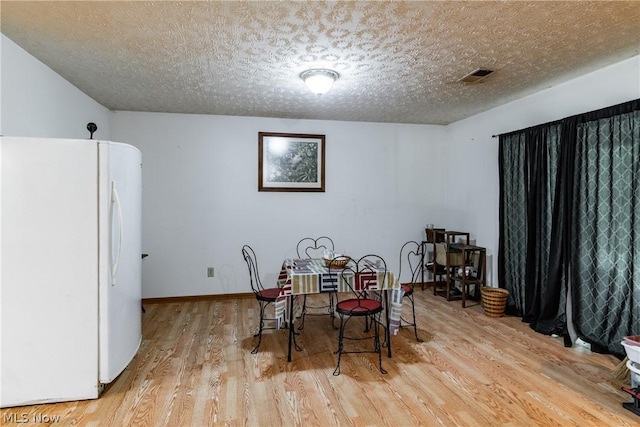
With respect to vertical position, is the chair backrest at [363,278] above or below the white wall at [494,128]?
below

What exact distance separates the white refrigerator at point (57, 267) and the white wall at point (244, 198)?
240 cm

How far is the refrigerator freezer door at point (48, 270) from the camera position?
226 cm

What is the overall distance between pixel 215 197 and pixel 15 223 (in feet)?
9.02

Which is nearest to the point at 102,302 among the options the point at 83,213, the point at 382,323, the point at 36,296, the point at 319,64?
the point at 36,296

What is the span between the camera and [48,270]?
232cm

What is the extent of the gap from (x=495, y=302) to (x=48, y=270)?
415 cm

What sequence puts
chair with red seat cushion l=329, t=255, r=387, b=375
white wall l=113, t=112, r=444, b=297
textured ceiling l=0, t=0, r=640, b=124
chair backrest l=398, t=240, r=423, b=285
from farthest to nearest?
1. chair backrest l=398, t=240, r=423, b=285
2. white wall l=113, t=112, r=444, b=297
3. chair with red seat cushion l=329, t=255, r=387, b=375
4. textured ceiling l=0, t=0, r=640, b=124

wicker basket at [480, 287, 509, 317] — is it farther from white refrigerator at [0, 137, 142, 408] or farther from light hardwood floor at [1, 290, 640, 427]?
white refrigerator at [0, 137, 142, 408]

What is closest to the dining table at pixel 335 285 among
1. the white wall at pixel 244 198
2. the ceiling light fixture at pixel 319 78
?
the ceiling light fixture at pixel 319 78

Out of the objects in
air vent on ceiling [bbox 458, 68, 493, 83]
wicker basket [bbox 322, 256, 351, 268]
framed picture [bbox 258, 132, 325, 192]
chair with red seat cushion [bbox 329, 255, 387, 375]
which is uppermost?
air vent on ceiling [bbox 458, 68, 493, 83]

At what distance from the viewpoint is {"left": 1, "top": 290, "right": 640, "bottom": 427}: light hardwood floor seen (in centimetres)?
224

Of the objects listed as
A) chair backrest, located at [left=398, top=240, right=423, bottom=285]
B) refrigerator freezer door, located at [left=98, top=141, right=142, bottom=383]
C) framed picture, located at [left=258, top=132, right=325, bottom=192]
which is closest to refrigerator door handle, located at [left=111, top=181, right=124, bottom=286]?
refrigerator freezer door, located at [left=98, top=141, right=142, bottom=383]

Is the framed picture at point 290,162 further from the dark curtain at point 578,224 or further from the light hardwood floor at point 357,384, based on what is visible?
the dark curtain at point 578,224

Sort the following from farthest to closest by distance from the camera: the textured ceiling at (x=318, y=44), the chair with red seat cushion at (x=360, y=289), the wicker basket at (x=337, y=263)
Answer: the wicker basket at (x=337, y=263)
the chair with red seat cushion at (x=360, y=289)
the textured ceiling at (x=318, y=44)
